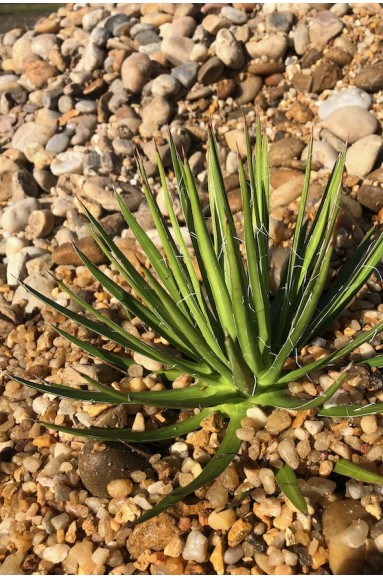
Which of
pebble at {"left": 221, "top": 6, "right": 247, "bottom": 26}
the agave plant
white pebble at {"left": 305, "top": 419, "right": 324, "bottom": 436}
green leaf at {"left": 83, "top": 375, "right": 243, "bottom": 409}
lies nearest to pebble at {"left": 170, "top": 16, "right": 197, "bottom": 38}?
pebble at {"left": 221, "top": 6, "right": 247, "bottom": 26}

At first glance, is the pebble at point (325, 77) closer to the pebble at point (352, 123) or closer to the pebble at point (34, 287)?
the pebble at point (352, 123)

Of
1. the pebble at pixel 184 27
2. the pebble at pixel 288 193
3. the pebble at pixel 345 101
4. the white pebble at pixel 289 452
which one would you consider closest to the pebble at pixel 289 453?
the white pebble at pixel 289 452

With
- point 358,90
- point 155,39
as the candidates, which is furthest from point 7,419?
point 155,39

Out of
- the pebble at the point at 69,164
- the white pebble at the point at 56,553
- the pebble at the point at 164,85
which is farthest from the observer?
the pebble at the point at 164,85

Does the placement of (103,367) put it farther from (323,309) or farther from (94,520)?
(323,309)

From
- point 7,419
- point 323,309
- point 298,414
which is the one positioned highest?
point 323,309

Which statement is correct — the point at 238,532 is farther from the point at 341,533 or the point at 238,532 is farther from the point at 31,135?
the point at 31,135

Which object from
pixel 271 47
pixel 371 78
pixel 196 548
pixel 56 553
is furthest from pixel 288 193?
pixel 56 553

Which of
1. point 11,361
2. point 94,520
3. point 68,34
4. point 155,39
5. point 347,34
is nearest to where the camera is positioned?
point 94,520
